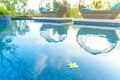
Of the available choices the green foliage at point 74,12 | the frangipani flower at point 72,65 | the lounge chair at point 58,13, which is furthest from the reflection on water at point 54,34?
the green foliage at point 74,12

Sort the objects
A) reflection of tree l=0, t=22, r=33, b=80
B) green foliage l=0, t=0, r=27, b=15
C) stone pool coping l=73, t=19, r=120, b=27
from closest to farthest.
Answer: reflection of tree l=0, t=22, r=33, b=80
stone pool coping l=73, t=19, r=120, b=27
green foliage l=0, t=0, r=27, b=15

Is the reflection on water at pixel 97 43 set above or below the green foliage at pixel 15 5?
below

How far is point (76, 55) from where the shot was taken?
130 inches

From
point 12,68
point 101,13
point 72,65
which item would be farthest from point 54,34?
point 101,13

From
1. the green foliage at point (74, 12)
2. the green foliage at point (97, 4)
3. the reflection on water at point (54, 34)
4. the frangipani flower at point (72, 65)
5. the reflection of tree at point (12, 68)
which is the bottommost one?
the reflection on water at point (54, 34)

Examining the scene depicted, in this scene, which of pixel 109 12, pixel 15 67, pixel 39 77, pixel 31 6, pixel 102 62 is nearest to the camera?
pixel 39 77

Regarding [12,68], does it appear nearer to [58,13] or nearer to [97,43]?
[97,43]

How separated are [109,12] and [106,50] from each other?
534 cm

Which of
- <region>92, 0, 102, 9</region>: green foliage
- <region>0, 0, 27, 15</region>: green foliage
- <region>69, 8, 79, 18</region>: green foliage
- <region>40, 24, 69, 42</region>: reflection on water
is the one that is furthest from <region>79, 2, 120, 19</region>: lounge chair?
<region>0, 0, 27, 15</region>: green foliage

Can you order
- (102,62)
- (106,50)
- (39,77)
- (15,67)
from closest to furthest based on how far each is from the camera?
1. (39,77)
2. (15,67)
3. (102,62)
4. (106,50)

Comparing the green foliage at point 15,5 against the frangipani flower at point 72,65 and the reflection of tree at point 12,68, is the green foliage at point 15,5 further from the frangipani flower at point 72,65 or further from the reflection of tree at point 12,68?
the frangipani flower at point 72,65

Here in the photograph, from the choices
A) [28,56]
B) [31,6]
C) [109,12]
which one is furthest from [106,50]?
[31,6]

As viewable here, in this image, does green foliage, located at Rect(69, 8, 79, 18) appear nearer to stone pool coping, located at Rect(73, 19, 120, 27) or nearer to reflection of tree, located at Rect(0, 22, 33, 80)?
stone pool coping, located at Rect(73, 19, 120, 27)

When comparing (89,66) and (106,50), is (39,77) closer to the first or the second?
(89,66)
